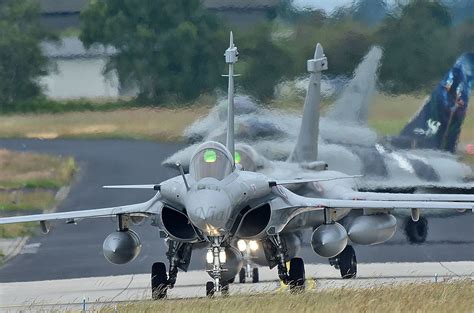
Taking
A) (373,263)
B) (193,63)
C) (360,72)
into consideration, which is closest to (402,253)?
(373,263)

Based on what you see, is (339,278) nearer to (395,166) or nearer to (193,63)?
(395,166)

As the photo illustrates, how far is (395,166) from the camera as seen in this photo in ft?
77.8

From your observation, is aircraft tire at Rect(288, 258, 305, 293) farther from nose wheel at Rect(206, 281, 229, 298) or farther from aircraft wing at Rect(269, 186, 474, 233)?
nose wheel at Rect(206, 281, 229, 298)

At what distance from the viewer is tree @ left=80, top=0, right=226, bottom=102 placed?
75.1 feet

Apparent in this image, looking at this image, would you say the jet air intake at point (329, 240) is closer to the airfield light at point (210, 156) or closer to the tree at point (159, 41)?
the airfield light at point (210, 156)

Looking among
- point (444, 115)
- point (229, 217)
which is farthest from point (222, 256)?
point (444, 115)

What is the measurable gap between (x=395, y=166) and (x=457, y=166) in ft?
3.05

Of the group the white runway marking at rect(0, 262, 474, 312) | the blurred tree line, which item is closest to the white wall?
the blurred tree line

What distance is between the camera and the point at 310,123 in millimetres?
23000

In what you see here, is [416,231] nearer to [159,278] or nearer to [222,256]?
[159,278]

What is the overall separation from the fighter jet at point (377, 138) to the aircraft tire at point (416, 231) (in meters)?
0.51

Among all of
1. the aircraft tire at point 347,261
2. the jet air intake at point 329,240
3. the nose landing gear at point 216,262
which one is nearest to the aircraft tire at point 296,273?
the jet air intake at point 329,240

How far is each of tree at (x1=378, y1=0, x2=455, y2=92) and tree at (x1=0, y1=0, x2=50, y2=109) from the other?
4.99 m

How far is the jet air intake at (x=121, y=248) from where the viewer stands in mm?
19891
